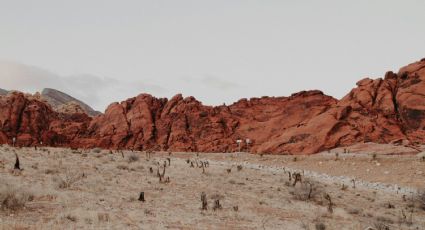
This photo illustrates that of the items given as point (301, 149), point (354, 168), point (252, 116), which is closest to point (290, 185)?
point (354, 168)

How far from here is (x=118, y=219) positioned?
1310 centimetres

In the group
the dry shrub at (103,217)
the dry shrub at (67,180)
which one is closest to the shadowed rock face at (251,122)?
the dry shrub at (67,180)

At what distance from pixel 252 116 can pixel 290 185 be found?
39.1m

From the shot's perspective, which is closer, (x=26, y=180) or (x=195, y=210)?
(x=195, y=210)

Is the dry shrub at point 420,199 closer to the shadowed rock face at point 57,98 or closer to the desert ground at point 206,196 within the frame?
the desert ground at point 206,196

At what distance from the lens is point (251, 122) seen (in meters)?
61.5

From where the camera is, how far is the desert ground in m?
13.4

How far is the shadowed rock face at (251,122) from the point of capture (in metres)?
46.8

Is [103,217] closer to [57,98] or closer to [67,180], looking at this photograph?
[67,180]

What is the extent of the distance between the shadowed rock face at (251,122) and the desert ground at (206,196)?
48.2ft

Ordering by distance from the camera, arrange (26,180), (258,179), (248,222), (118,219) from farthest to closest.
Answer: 1. (258,179)
2. (26,180)
3. (248,222)
4. (118,219)

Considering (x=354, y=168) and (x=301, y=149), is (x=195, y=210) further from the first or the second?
(x=301, y=149)

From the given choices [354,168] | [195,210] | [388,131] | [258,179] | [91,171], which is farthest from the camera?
[388,131]

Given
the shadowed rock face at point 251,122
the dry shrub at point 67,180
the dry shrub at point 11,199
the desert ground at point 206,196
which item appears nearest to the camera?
the dry shrub at point 11,199
